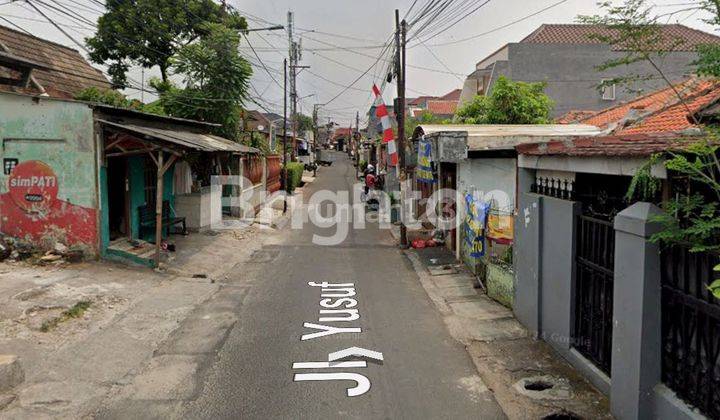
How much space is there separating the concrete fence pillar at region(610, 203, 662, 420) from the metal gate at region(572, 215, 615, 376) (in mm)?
720

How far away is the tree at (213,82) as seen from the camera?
23.9m

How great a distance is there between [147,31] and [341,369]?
3128 cm

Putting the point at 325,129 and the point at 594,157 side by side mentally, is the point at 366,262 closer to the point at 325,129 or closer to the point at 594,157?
the point at 594,157

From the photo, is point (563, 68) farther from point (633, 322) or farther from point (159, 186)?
point (633, 322)

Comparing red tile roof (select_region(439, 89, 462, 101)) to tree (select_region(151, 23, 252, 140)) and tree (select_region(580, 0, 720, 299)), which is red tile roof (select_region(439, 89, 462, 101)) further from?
tree (select_region(580, 0, 720, 299))

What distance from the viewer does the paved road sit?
620cm

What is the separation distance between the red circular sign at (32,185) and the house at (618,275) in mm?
9685

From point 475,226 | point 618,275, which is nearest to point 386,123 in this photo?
point 475,226

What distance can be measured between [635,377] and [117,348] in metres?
6.48

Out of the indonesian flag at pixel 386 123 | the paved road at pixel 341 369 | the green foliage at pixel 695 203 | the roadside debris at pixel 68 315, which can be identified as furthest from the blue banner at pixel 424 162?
the green foliage at pixel 695 203

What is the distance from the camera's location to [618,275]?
5.80 metres

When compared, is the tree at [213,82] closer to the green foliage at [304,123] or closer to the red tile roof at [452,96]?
the red tile roof at [452,96]

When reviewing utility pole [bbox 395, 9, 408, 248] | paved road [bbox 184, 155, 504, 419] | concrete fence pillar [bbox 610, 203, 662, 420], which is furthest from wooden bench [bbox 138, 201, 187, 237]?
concrete fence pillar [bbox 610, 203, 662, 420]

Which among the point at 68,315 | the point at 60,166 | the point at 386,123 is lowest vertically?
the point at 68,315
